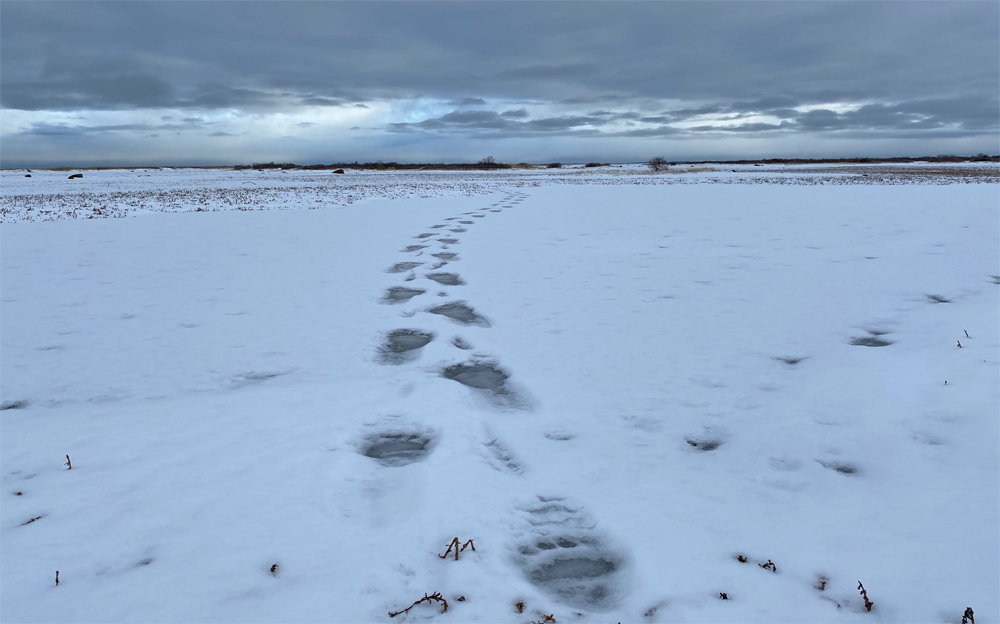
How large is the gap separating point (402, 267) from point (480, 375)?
5.08 m

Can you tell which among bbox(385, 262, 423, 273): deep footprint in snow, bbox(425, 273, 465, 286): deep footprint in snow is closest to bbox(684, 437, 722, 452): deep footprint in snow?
bbox(425, 273, 465, 286): deep footprint in snow

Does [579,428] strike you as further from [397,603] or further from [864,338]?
[864,338]

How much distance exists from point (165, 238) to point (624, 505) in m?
12.8

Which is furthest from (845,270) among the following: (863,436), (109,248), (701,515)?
(109,248)

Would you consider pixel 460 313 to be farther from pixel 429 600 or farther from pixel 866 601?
pixel 866 601

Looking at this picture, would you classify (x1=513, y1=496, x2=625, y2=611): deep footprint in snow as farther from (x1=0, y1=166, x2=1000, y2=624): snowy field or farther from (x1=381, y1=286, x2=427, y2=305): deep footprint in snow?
(x1=381, y1=286, x2=427, y2=305): deep footprint in snow

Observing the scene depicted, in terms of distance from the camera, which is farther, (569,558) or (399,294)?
(399,294)

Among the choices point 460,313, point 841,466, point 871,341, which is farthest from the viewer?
point 460,313

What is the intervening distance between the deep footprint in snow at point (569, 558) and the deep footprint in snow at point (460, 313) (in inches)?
139

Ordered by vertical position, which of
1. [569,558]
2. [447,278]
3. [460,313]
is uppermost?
[447,278]

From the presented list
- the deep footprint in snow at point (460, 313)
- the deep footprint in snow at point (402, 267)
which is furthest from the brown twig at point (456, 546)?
the deep footprint in snow at point (402, 267)

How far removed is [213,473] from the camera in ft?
10.5

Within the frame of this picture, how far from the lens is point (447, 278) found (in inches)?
342

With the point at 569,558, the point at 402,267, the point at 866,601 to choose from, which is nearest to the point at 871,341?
the point at 866,601
